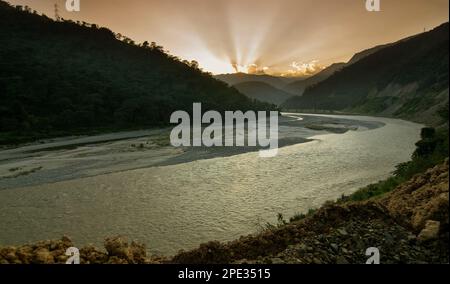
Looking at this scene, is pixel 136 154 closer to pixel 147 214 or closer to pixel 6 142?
pixel 147 214

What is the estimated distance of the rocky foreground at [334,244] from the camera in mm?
9883

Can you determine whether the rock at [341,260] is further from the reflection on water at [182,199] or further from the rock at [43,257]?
the reflection on water at [182,199]

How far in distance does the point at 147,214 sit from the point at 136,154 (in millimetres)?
27010

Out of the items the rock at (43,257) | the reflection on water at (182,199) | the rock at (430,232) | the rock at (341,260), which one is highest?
the rock at (430,232)

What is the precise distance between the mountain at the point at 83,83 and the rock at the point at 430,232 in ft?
227

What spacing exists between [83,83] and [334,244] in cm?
11930

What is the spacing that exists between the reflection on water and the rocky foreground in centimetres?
533

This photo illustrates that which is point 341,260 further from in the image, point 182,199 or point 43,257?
point 182,199

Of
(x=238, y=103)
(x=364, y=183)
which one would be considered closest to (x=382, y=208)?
(x=364, y=183)

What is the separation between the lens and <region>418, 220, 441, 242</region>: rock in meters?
10.2
